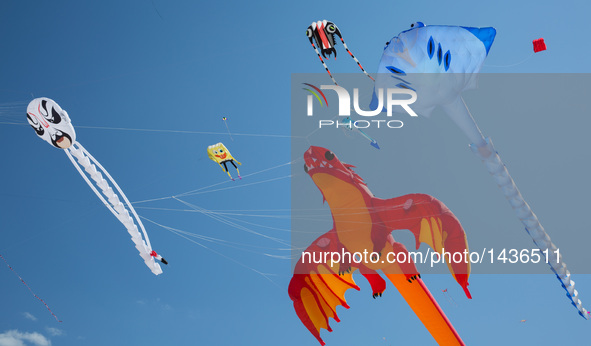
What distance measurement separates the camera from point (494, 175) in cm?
1515

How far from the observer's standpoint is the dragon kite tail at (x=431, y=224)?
13648 mm

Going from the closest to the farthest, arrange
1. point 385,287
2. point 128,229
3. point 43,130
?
point 43,130
point 128,229
point 385,287

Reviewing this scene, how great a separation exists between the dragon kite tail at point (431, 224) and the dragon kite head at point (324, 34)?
3693mm

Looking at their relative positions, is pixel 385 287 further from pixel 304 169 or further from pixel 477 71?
pixel 477 71

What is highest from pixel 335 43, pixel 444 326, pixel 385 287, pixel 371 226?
pixel 335 43

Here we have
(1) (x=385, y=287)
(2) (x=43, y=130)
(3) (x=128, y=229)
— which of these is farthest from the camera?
(1) (x=385, y=287)

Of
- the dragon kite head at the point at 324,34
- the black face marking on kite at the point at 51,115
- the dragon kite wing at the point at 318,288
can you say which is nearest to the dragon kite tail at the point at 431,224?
the dragon kite wing at the point at 318,288

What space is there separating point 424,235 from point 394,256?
909 mm

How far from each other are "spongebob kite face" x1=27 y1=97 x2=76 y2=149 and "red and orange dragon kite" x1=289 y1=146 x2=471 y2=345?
18.3ft

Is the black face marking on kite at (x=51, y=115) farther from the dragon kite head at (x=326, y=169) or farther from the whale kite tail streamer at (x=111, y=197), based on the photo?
the dragon kite head at (x=326, y=169)

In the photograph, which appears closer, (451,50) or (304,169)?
(451,50)

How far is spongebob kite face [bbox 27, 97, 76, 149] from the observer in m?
A: 12.9

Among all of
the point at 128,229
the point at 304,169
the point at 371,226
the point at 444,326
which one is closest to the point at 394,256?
the point at 371,226

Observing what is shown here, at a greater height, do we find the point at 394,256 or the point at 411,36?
the point at 411,36
